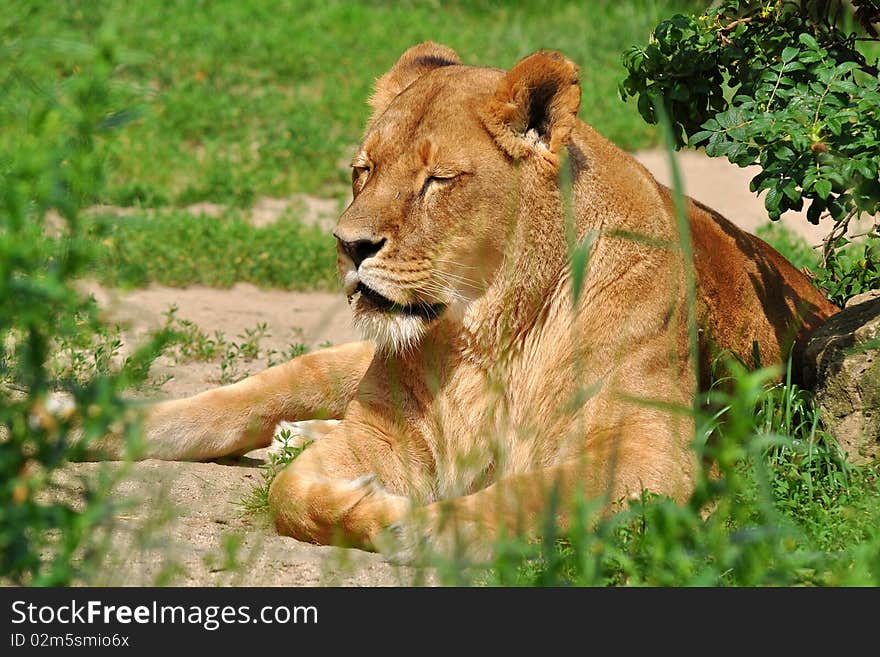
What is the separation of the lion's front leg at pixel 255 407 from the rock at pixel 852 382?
183cm

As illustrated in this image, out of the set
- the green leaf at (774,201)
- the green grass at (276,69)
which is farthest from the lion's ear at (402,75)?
the green grass at (276,69)

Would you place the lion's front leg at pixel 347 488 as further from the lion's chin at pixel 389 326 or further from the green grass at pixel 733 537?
the green grass at pixel 733 537

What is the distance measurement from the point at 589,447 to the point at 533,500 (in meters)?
0.33

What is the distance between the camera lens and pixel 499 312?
3998 millimetres

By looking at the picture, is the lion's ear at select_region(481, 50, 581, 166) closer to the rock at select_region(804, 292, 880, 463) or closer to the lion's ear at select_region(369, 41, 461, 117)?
the lion's ear at select_region(369, 41, 461, 117)

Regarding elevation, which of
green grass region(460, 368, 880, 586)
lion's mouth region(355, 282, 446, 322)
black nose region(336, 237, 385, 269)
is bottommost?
green grass region(460, 368, 880, 586)

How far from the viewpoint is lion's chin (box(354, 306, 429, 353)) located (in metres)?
3.92

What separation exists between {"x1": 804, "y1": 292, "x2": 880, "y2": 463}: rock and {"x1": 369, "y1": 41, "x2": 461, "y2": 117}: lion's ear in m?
1.71

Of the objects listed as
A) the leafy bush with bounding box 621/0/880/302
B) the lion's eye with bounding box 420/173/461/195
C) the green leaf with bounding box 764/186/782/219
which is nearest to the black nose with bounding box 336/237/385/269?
the lion's eye with bounding box 420/173/461/195

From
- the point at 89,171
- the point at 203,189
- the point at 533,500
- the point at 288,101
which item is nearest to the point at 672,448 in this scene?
the point at 533,500

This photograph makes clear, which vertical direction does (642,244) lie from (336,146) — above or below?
below

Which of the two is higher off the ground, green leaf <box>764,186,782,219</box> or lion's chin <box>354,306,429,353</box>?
green leaf <box>764,186,782,219</box>

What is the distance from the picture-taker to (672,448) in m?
3.74
